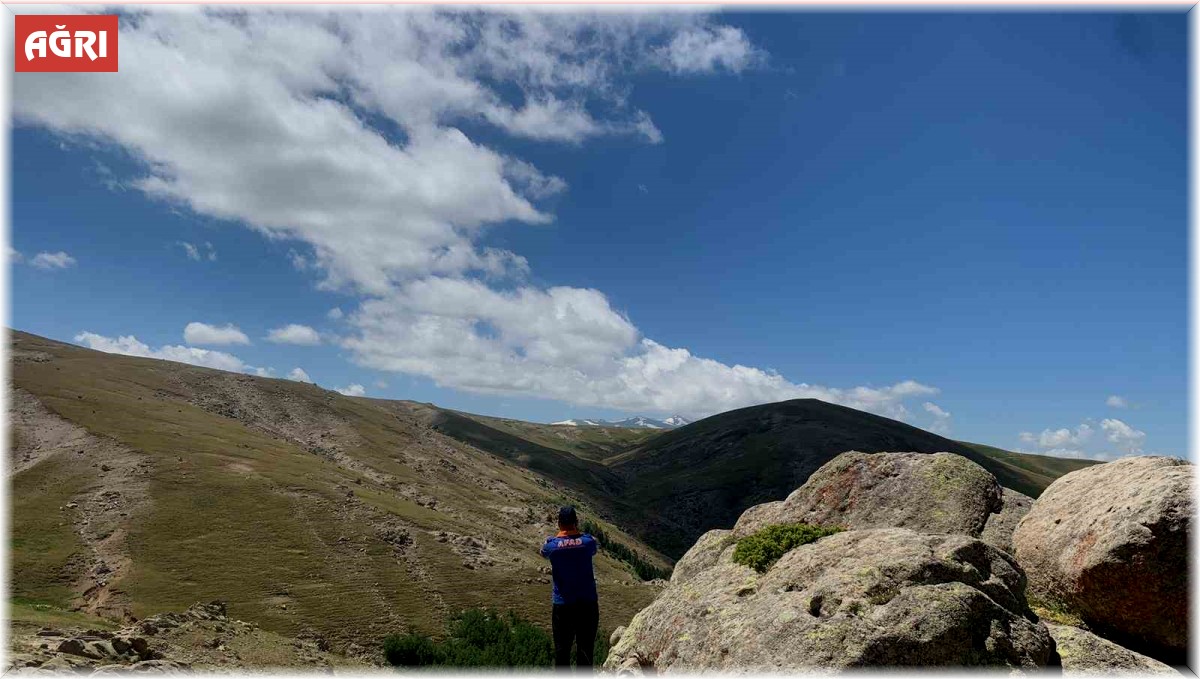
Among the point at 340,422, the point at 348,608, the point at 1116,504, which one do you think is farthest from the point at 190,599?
the point at 340,422

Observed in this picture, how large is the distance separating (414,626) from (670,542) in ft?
356

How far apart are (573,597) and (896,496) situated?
1169 centimetres

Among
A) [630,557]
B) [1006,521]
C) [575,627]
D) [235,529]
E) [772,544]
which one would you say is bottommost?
[630,557]

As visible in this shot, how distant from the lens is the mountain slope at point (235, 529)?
42.0 metres

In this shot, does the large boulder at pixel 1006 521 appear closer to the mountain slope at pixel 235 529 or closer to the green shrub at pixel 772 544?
the green shrub at pixel 772 544

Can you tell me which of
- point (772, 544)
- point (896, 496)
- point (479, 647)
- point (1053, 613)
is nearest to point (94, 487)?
point (479, 647)

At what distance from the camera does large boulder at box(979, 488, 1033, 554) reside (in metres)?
17.5

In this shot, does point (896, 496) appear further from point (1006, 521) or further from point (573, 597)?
point (573, 597)

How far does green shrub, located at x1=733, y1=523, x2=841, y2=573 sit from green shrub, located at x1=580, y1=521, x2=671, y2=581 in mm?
81618

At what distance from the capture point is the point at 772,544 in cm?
1591

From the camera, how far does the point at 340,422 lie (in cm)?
12250

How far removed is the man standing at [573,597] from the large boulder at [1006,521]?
10.9 metres

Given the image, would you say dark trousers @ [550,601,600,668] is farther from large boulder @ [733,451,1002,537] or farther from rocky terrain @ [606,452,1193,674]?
large boulder @ [733,451,1002,537]

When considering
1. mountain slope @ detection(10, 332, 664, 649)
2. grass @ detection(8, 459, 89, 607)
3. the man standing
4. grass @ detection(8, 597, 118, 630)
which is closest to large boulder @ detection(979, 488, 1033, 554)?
the man standing
